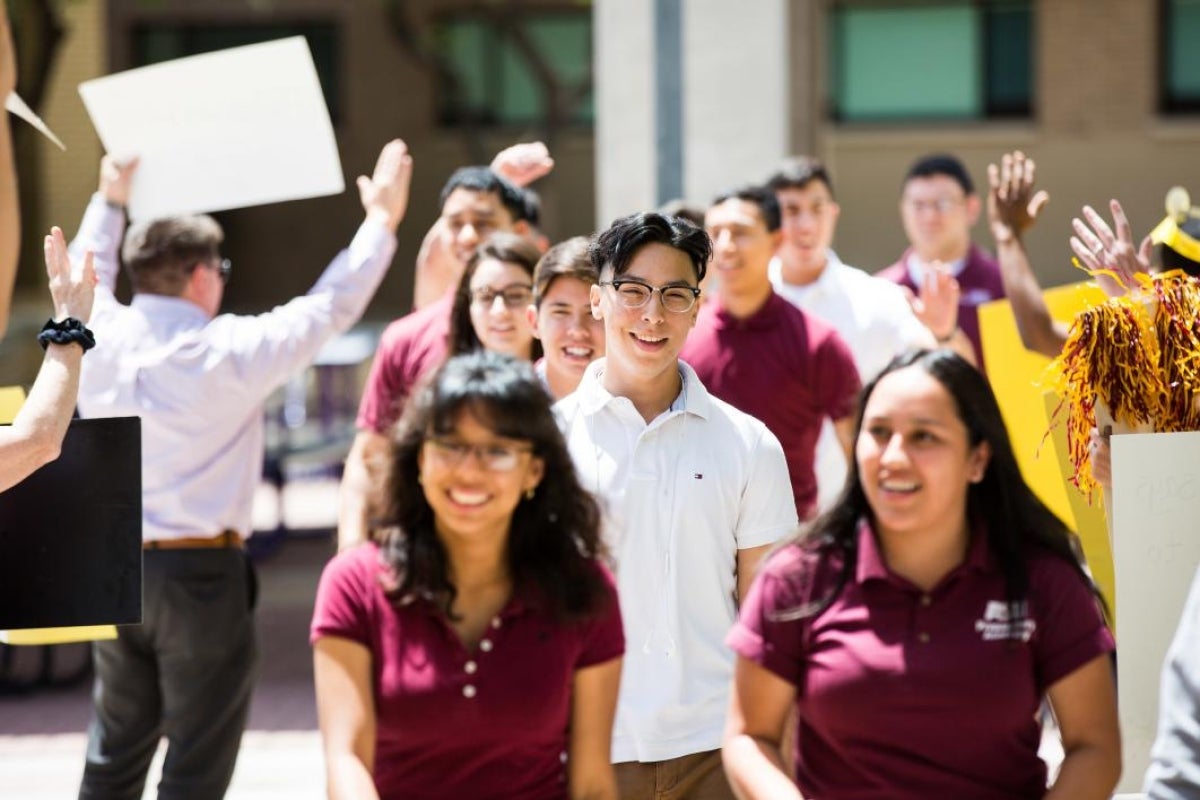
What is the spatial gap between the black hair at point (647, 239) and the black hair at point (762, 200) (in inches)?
75.4

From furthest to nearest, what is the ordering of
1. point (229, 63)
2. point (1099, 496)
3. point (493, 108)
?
point (493, 108), point (229, 63), point (1099, 496)

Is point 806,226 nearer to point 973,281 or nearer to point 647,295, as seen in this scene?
point 973,281

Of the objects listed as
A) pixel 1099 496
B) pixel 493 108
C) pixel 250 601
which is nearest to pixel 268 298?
pixel 493 108

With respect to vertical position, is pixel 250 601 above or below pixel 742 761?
below

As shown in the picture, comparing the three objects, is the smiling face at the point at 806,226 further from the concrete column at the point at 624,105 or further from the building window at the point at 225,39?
the building window at the point at 225,39

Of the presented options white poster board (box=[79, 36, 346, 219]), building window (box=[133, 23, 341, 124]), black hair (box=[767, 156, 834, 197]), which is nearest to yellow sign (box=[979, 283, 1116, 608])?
black hair (box=[767, 156, 834, 197])

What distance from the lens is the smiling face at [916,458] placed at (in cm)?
334

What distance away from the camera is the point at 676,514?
170 inches

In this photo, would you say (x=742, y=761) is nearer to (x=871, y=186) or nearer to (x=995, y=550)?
(x=995, y=550)

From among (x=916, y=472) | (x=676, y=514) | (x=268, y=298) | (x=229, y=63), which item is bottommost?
(x=268, y=298)

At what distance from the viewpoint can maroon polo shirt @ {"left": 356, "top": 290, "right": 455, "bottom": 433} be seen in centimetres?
601

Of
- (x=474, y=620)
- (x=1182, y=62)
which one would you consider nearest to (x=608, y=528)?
(x=474, y=620)

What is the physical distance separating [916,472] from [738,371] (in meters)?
2.70

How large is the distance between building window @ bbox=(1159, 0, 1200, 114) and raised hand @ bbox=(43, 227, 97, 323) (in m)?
14.5
